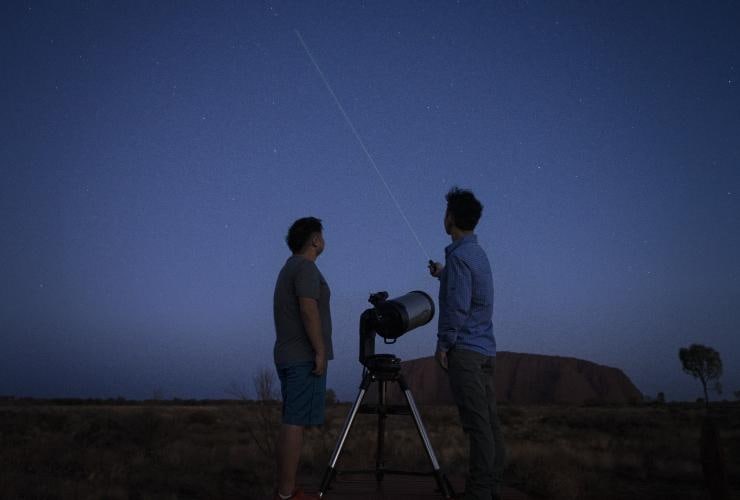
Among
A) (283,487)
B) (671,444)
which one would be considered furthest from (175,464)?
(671,444)

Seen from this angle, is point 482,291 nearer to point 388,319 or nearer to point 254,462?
point 388,319

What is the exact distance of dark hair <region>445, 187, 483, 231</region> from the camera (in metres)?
3.71

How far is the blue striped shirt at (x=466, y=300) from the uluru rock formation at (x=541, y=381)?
65380 mm

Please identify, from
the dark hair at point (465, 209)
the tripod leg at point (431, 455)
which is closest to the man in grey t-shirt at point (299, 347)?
the tripod leg at point (431, 455)

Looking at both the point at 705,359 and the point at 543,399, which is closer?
the point at 705,359

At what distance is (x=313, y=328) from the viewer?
11.2 feet

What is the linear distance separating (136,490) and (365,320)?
601 centimetres

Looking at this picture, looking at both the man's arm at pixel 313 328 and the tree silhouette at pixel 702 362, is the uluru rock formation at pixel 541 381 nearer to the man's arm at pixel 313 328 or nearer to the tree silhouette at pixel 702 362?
the tree silhouette at pixel 702 362

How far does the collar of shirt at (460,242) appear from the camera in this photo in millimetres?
3594

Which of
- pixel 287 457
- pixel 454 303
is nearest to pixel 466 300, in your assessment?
pixel 454 303

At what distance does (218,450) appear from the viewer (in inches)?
495

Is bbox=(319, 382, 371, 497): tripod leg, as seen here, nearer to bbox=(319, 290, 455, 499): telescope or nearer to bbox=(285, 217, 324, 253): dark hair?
bbox=(319, 290, 455, 499): telescope

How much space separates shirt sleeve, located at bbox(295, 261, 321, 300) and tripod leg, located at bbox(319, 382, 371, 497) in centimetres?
78

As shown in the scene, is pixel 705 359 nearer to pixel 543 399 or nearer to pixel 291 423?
pixel 543 399
